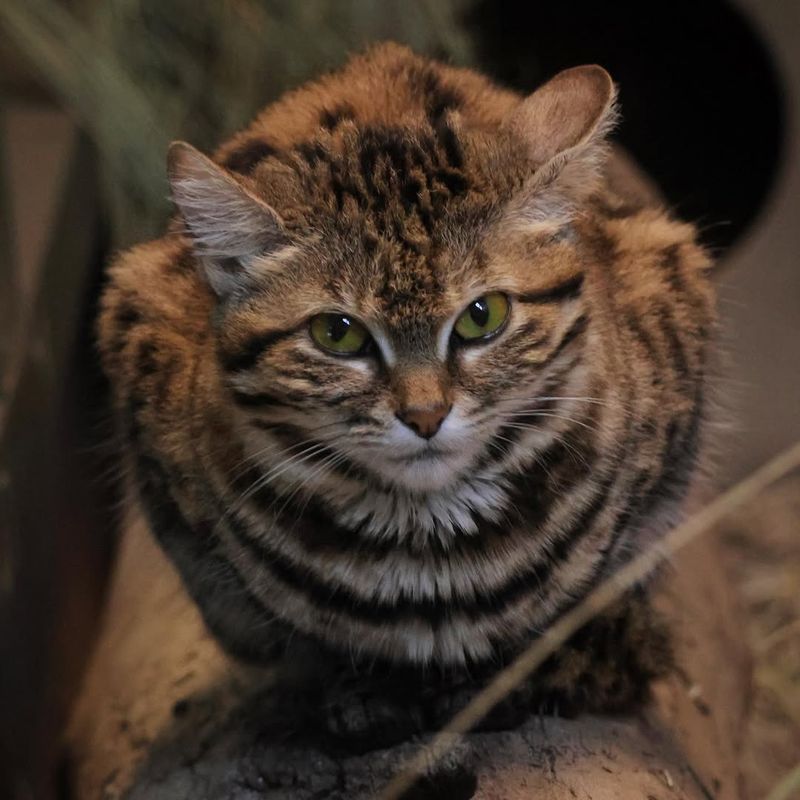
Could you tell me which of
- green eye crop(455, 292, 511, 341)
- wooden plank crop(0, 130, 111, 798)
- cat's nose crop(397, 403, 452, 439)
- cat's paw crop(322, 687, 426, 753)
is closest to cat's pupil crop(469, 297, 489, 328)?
green eye crop(455, 292, 511, 341)

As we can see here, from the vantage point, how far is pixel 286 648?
172 cm

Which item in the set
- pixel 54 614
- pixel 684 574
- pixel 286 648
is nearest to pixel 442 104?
pixel 286 648

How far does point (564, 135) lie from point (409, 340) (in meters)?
0.30

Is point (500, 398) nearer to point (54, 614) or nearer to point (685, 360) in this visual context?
point (685, 360)

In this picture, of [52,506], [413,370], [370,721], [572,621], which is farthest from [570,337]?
[52,506]

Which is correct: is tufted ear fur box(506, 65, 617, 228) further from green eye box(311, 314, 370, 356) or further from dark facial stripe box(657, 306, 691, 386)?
dark facial stripe box(657, 306, 691, 386)

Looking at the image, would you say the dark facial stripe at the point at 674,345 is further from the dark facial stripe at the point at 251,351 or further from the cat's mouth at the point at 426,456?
the dark facial stripe at the point at 251,351

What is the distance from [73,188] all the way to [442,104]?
1.55m

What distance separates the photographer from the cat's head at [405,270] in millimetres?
1281

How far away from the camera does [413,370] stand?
1.28 metres

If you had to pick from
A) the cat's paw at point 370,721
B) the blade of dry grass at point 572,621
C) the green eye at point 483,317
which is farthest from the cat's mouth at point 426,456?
the cat's paw at point 370,721

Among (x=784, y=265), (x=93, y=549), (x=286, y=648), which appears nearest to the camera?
(x=286, y=648)

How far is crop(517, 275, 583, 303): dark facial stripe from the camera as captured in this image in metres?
1.34

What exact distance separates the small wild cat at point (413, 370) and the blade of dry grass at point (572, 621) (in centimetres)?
5
